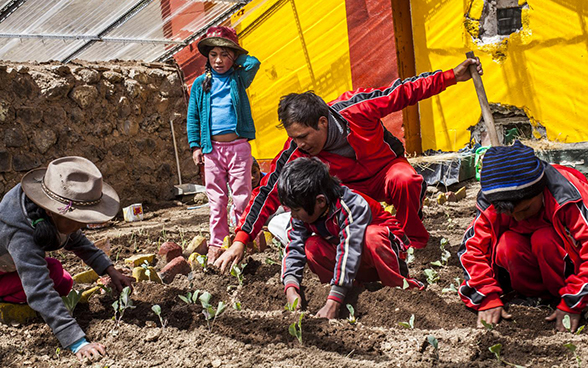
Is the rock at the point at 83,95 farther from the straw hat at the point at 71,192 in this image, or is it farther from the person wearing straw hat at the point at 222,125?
the straw hat at the point at 71,192

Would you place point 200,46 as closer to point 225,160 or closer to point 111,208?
point 225,160

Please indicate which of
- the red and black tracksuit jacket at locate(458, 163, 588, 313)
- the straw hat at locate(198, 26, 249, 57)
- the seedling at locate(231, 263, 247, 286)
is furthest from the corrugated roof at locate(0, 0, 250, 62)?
the red and black tracksuit jacket at locate(458, 163, 588, 313)

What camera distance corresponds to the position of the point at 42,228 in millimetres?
2477

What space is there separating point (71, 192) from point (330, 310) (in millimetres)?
1246

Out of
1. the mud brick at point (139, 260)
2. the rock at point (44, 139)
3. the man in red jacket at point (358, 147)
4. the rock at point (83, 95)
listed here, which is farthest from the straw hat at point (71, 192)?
the rock at point (83, 95)

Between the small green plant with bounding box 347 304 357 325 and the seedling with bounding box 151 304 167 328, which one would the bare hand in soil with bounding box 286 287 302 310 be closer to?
the small green plant with bounding box 347 304 357 325

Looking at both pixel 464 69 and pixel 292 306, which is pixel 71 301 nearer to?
pixel 292 306

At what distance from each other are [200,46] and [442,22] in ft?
9.42

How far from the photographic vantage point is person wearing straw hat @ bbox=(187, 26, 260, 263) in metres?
4.30

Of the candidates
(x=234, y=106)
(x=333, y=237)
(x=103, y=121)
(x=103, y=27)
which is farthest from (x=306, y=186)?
(x=103, y=27)

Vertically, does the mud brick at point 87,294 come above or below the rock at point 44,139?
above

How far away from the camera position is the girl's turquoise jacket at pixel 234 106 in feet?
14.3

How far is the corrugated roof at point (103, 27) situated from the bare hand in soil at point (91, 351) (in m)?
4.86

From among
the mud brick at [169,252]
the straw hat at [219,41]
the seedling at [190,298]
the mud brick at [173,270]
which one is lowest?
the mud brick at [169,252]
